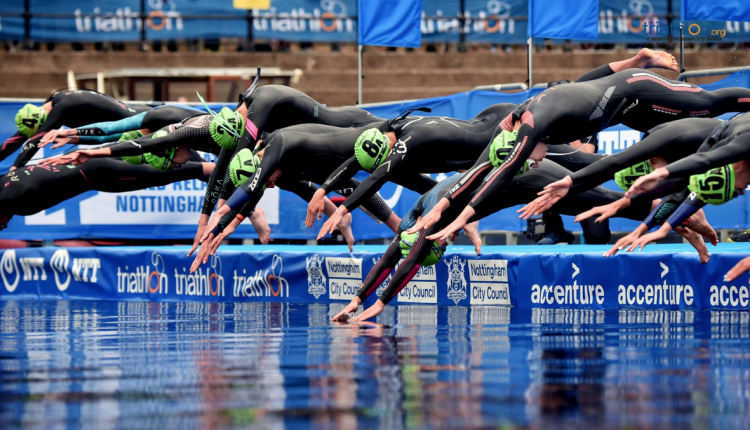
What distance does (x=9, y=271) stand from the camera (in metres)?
12.9

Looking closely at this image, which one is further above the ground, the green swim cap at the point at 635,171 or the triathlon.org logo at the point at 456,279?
the green swim cap at the point at 635,171

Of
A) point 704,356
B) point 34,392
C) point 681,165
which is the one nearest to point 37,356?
point 34,392

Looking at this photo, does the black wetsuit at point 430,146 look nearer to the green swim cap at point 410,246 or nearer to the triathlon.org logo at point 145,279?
the green swim cap at point 410,246

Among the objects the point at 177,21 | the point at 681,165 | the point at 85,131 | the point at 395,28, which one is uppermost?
the point at 177,21

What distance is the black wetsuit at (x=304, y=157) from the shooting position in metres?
A: 9.54

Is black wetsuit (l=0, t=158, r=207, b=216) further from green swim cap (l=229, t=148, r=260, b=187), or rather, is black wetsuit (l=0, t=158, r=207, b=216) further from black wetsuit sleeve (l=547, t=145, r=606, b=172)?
black wetsuit sleeve (l=547, t=145, r=606, b=172)

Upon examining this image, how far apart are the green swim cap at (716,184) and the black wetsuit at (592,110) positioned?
126cm

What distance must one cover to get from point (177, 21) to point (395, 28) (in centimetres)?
606

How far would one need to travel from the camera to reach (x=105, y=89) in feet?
59.9

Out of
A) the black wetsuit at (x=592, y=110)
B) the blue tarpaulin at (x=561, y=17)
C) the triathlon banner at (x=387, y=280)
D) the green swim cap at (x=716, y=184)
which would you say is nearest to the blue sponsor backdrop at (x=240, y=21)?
the blue tarpaulin at (x=561, y=17)

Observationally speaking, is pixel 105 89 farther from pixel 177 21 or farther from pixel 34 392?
pixel 34 392

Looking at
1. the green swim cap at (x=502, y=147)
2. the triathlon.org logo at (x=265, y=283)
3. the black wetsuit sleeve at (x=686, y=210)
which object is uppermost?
the green swim cap at (x=502, y=147)

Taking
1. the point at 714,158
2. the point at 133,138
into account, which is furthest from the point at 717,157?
the point at 133,138

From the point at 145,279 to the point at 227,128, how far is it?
249 centimetres
